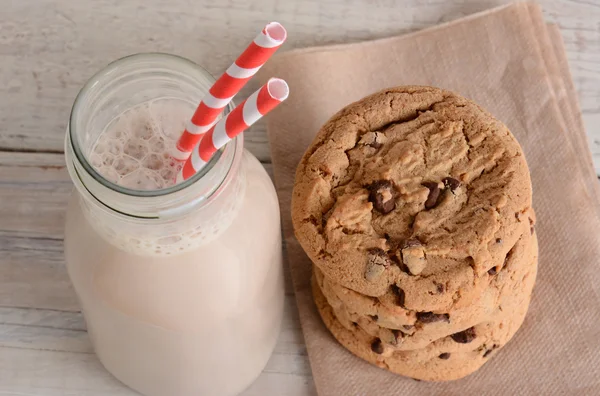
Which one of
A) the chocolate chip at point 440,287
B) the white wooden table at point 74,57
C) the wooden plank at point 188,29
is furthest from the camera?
the wooden plank at point 188,29

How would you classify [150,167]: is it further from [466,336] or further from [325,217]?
[466,336]

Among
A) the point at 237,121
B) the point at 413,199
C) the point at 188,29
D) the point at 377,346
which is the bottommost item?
the point at 377,346

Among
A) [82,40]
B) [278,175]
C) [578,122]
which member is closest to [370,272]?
[278,175]

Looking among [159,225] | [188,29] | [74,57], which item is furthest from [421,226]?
[74,57]

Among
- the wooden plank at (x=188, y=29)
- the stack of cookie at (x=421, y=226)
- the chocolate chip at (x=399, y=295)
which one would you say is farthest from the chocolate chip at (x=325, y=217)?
the wooden plank at (x=188, y=29)

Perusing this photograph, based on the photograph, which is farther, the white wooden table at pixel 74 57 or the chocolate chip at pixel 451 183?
the white wooden table at pixel 74 57

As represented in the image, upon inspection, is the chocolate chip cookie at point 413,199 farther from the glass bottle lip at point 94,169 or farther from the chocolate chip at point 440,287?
the glass bottle lip at point 94,169
